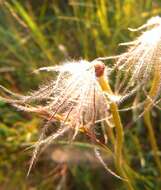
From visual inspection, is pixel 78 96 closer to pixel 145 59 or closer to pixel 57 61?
pixel 145 59

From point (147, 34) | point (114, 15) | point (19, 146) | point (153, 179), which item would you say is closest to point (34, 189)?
point (19, 146)

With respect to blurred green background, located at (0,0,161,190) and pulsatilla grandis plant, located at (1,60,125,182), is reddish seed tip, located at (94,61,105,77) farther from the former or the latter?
blurred green background, located at (0,0,161,190)

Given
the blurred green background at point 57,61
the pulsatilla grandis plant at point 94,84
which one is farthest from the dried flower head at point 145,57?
the blurred green background at point 57,61

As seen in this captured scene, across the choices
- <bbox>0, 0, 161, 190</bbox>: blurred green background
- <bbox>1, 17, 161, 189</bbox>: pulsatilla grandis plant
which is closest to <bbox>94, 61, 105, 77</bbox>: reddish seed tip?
<bbox>1, 17, 161, 189</bbox>: pulsatilla grandis plant

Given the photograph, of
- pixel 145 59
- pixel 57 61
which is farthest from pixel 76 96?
pixel 57 61

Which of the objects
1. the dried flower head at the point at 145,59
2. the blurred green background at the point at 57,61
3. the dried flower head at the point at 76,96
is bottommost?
the dried flower head at the point at 76,96

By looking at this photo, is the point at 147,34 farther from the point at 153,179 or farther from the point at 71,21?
the point at 71,21

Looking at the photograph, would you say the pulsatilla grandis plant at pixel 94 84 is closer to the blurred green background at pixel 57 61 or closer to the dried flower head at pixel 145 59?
the dried flower head at pixel 145 59

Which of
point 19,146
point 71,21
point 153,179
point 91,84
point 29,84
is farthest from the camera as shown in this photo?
point 71,21

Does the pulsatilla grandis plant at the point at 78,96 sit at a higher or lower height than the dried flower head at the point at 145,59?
lower
